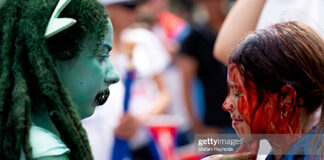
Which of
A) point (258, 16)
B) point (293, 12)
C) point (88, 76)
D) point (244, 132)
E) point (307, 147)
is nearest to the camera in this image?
point (307, 147)

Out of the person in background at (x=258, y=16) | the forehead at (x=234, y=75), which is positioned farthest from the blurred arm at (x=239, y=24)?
the forehead at (x=234, y=75)

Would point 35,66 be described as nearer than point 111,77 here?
Yes

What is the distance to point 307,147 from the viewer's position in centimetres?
177

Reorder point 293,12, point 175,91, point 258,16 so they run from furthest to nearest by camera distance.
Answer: point 175,91 < point 258,16 < point 293,12

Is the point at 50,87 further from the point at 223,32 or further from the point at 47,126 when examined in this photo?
the point at 223,32

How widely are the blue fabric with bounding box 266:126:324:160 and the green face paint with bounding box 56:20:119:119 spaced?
26.6 inches

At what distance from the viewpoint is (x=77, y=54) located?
1.98 m

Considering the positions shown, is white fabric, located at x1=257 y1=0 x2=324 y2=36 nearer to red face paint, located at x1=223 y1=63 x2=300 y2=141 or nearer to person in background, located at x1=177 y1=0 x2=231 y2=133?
red face paint, located at x1=223 y1=63 x2=300 y2=141

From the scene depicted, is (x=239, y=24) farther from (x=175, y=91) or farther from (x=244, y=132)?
(x=175, y=91)

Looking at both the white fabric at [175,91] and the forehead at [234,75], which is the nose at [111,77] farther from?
the white fabric at [175,91]

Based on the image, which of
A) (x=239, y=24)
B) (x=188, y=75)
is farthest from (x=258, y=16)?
(x=188, y=75)

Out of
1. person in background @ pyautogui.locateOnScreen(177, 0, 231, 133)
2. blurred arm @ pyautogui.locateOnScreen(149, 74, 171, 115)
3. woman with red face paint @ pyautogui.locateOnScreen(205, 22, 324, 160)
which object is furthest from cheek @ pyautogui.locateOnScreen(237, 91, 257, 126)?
blurred arm @ pyautogui.locateOnScreen(149, 74, 171, 115)

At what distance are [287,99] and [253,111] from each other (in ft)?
0.40

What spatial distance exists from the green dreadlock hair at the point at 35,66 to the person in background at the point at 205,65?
304cm
